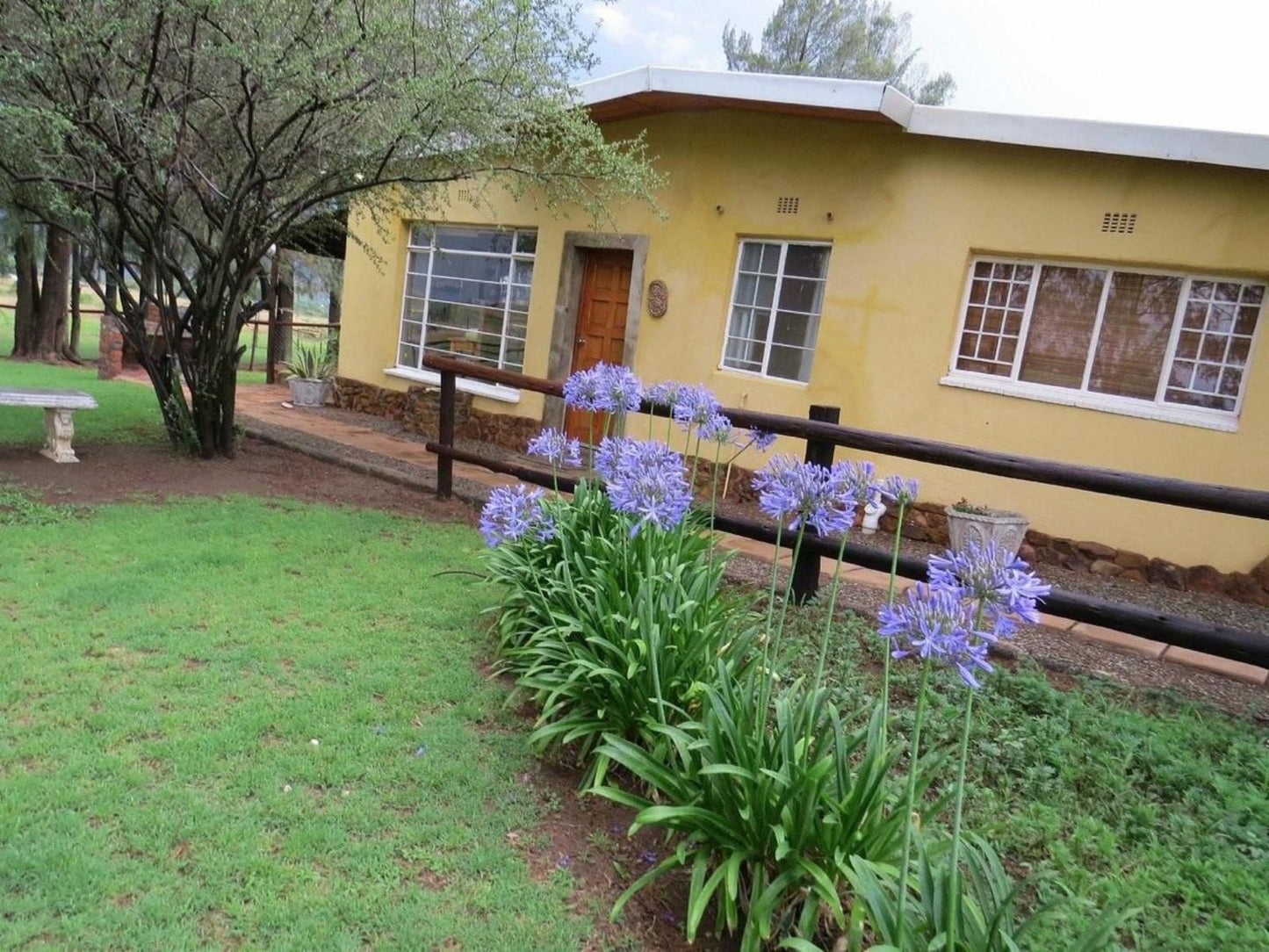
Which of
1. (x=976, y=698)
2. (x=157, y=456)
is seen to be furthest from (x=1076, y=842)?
(x=157, y=456)

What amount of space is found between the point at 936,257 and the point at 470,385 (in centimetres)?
580

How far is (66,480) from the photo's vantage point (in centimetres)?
630

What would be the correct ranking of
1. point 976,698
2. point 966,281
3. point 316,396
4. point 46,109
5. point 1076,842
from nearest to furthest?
point 1076,842, point 976,698, point 46,109, point 966,281, point 316,396

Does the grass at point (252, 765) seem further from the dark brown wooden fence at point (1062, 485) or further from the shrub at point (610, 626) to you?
the dark brown wooden fence at point (1062, 485)

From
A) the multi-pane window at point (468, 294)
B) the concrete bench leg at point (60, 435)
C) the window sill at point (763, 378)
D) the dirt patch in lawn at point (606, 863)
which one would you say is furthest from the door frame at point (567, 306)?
the dirt patch in lawn at point (606, 863)

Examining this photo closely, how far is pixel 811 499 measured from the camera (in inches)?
88.5

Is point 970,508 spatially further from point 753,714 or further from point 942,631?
A: point 942,631

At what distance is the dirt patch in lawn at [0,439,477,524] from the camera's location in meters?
6.20

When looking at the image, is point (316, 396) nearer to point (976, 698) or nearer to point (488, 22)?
point (488, 22)

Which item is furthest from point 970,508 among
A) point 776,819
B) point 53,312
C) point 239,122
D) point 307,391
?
point 53,312

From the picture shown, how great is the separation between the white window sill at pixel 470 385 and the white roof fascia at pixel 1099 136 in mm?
5023

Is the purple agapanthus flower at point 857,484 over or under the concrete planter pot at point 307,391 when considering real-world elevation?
over

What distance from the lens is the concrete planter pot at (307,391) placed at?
12203 mm

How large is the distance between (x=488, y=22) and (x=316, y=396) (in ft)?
26.2
